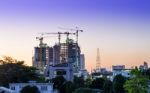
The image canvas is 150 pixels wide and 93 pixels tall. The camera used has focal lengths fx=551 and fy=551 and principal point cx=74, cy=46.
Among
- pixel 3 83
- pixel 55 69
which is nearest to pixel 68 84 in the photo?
pixel 3 83

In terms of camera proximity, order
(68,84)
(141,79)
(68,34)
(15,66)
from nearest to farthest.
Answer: (141,79) → (68,84) → (15,66) → (68,34)

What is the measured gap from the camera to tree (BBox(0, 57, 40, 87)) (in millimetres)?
74000

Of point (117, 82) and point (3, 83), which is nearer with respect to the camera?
point (117, 82)

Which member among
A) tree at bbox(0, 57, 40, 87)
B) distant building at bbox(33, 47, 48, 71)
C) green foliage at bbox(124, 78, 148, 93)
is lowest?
green foliage at bbox(124, 78, 148, 93)

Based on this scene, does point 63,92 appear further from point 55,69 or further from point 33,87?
point 55,69

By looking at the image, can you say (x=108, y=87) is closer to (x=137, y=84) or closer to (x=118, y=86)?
(x=118, y=86)

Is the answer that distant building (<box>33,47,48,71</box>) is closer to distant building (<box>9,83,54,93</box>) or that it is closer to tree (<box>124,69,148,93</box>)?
distant building (<box>9,83,54,93</box>)

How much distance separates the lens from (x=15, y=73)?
75.4 m

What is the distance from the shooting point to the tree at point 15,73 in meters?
74.0

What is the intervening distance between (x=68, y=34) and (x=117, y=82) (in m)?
94.2

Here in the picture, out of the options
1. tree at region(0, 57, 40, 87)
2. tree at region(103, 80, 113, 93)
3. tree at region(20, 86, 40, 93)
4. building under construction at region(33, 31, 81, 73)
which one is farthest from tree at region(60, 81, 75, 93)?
building under construction at region(33, 31, 81, 73)

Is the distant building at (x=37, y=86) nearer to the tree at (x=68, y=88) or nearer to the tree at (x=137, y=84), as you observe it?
the tree at (x=68, y=88)

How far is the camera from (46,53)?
165500 millimetres

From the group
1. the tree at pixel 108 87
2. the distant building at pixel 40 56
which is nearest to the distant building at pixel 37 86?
the tree at pixel 108 87
